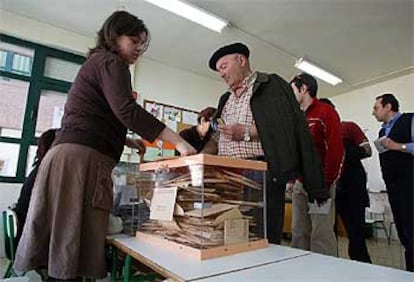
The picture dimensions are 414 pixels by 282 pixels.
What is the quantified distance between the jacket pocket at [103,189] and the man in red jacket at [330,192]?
3.70ft

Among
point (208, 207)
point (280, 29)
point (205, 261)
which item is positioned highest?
point (280, 29)

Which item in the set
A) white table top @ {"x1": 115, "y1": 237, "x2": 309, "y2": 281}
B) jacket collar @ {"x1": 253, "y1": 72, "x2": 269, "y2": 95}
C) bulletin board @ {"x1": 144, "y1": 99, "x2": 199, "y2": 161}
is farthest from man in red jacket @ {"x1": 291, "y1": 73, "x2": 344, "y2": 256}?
bulletin board @ {"x1": 144, "y1": 99, "x2": 199, "y2": 161}

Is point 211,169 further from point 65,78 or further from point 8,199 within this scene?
point 65,78

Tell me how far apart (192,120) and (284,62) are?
169 cm

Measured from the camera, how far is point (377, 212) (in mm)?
5086

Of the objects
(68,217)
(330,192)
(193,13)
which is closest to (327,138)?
(330,192)

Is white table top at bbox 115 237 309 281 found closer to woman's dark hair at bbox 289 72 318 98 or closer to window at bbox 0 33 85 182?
woman's dark hair at bbox 289 72 318 98

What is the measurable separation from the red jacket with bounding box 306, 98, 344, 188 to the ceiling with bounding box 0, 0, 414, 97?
1.90m

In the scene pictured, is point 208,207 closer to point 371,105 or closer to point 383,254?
point 383,254

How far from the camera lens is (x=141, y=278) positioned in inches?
47.0

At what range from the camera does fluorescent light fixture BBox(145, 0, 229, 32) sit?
327cm

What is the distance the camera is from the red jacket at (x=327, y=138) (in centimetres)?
188

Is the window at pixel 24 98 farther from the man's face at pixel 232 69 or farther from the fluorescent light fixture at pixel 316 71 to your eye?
the fluorescent light fixture at pixel 316 71

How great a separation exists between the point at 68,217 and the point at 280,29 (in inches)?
143
